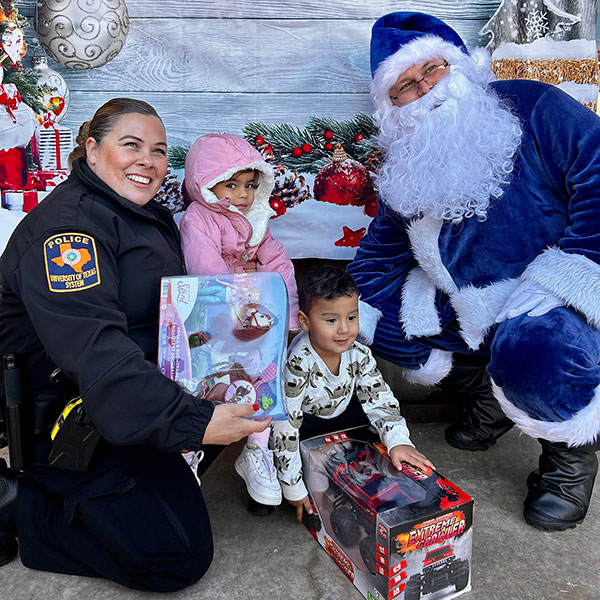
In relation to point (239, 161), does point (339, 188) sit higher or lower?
lower

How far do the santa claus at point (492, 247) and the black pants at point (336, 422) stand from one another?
0.86 feet

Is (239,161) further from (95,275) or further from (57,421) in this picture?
(57,421)

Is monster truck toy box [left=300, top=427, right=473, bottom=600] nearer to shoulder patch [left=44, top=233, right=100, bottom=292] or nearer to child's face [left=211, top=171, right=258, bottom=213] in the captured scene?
shoulder patch [left=44, top=233, right=100, bottom=292]

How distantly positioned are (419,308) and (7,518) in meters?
1.52

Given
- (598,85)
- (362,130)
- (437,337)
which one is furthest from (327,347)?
(598,85)

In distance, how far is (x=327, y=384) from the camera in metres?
1.99

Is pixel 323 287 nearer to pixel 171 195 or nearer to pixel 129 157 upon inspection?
pixel 129 157

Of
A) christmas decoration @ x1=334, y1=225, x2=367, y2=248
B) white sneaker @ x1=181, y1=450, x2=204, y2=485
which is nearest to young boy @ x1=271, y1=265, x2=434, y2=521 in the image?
white sneaker @ x1=181, y1=450, x2=204, y2=485

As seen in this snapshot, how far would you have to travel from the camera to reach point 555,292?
1.79 meters

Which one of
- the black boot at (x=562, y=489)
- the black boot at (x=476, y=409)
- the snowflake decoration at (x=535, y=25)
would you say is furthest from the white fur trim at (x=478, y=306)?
the snowflake decoration at (x=535, y=25)

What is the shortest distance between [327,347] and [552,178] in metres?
0.90

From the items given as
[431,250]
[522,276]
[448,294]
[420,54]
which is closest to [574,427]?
[522,276]

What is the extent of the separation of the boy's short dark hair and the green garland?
0.70 m

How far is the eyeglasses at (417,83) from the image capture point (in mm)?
2082
